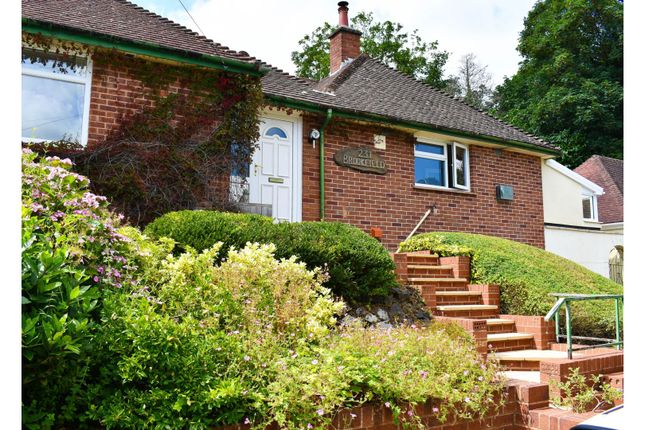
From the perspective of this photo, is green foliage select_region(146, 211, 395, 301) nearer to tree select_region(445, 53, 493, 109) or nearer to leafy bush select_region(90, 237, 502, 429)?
leafy bush select_region(90, 237, 502, 429)

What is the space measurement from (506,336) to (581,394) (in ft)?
6.69

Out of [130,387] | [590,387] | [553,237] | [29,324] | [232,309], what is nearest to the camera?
[29,324]

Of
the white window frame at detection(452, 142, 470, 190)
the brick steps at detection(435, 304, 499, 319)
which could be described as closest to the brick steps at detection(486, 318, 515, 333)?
the brick steps at detection(435, 304, 499, 319)

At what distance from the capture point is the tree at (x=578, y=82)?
96.1 feet

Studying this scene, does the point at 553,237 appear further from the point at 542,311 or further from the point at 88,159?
the point at 88,159

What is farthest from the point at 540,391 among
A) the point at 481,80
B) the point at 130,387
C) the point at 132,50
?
the point at 481,80

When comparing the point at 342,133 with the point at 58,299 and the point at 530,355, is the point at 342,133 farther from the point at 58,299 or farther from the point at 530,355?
the point at 58,299

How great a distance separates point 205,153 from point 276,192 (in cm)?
179

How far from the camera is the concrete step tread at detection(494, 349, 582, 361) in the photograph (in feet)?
20.0

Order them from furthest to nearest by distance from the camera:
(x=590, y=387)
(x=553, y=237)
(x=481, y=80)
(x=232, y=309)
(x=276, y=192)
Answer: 1. (x=481, y=80)
2. (x=553, y=237)
3. (x=276, y=192)
4. (x=590, y=387)
5. (x=232, y=309)

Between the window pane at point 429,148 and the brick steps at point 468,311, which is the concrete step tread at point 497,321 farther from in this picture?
the window pane at point 429,148

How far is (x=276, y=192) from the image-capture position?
9789mm

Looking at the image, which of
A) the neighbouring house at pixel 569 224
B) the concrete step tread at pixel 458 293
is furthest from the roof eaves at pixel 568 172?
the concrete step tread at pixel 458 293

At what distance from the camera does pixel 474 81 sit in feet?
130
